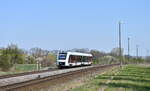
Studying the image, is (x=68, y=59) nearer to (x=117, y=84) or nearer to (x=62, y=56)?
(x=62, y=56)

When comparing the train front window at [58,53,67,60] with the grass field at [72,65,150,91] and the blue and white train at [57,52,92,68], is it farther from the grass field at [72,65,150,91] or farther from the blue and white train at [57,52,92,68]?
the grass field at [72,65,150,91]

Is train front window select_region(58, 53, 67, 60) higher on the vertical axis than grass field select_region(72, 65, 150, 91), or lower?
higher

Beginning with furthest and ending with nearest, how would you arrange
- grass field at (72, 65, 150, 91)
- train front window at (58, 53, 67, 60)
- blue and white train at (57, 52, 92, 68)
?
1. train front window at (58, 53, 67, 60)
2. blue and white train at (57, 52, 92, 68)
3. grass field at (72, 65, 150, 91)

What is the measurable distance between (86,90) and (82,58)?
52.7 metres

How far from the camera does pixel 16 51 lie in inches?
2820

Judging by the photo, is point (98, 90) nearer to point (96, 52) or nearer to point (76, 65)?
point (76, 65)

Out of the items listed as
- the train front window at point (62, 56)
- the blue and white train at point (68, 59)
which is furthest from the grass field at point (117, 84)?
the train front window at point (62, 56)

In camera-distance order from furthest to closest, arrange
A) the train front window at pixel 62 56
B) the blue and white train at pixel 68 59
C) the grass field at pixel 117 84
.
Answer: the train front window at pixel 62 56 < the blue and white train at pixel 68 59 < the grass field at pixel 117 84

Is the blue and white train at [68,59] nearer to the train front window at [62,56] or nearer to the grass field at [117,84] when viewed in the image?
the train front window at [62,56]

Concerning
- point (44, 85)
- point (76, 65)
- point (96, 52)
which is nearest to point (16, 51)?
point (76, 65)

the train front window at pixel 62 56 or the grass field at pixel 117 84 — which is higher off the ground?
the train front window at pixel 62 56

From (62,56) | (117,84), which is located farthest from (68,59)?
(117,84)

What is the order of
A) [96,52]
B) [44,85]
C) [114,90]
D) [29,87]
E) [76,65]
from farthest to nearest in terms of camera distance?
[96,52] → [76,65] → [44,85] → [29,87] → [114,90]

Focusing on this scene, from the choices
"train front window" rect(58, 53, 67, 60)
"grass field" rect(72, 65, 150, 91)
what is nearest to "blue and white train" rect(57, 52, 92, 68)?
"train front window" rect(58, 53, 67, 60)
